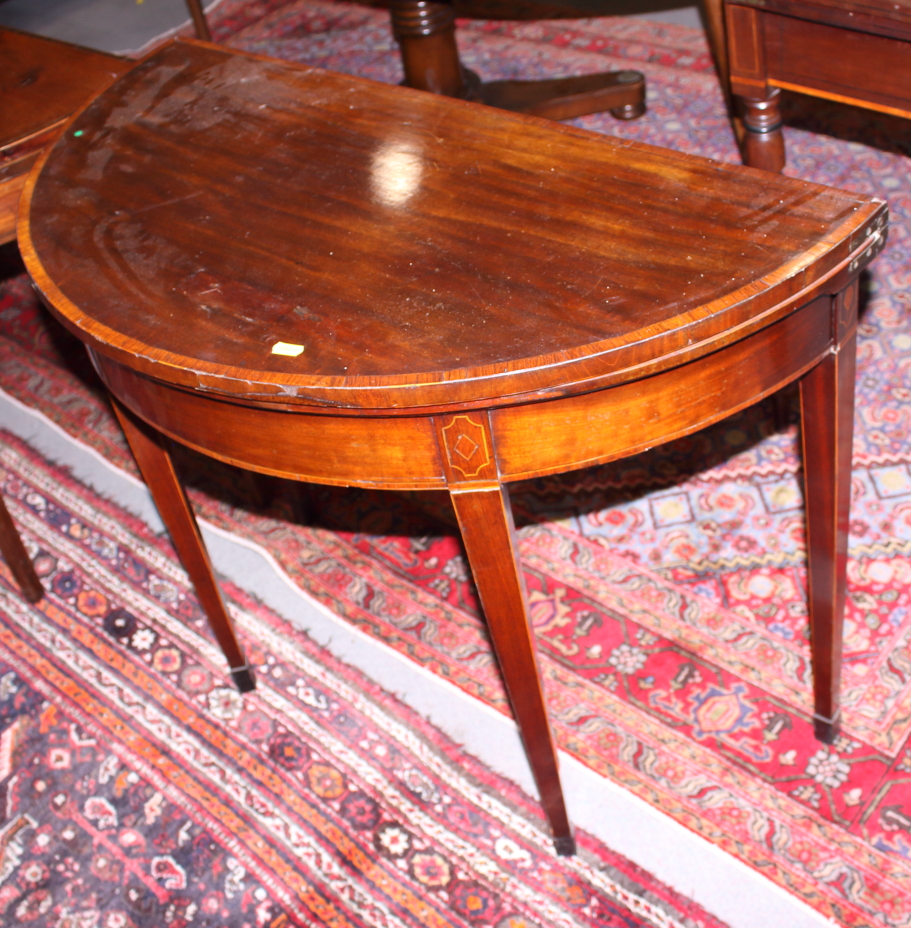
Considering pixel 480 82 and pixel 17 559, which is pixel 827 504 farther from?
pixel 480 82

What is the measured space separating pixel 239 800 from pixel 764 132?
149 cm

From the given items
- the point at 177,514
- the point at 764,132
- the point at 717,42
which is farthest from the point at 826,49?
the point at 717,42

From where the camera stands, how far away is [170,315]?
3.51 ft

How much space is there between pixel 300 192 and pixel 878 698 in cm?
108

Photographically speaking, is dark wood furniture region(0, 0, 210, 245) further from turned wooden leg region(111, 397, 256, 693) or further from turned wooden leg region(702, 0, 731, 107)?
turned wooden leg region(702, 0, 731, 107)

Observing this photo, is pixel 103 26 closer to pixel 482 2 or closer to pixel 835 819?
pixel 482 2

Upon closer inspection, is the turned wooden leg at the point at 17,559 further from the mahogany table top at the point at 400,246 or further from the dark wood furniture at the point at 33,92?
the mahogany table top at the point at 400,246

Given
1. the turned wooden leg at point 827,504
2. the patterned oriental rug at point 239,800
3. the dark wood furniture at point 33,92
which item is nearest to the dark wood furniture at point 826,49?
the turned wooden leg at point 827,504

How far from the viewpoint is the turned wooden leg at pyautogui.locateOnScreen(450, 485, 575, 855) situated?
103 centimetres

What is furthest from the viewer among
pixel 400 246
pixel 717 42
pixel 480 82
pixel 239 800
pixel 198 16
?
pixel 198 16

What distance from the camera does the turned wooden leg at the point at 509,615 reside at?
1033mm

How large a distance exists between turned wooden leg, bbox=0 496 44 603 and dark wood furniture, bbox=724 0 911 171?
1431 millimetres

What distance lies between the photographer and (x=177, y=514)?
1.45m

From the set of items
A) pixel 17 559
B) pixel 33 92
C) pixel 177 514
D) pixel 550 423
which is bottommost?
pixel 17 559
